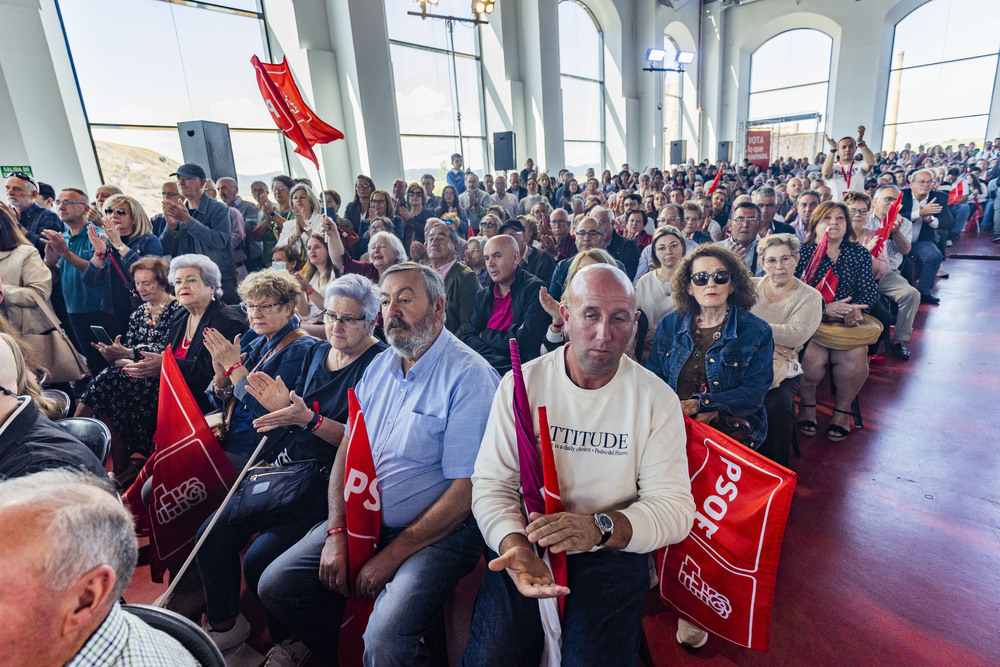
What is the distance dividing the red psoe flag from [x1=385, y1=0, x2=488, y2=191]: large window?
8812 millimetres

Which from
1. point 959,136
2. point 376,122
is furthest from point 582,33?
point 959,136

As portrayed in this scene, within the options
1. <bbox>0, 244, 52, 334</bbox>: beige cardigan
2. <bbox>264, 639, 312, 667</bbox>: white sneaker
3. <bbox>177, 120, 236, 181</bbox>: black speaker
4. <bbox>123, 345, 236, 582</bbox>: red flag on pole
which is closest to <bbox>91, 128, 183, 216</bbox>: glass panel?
<bbox>177, 120, 236, 181</bbox>: black speaker

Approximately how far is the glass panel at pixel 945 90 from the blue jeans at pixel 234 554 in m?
23.4

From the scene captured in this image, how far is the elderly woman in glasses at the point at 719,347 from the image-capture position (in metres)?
2.14

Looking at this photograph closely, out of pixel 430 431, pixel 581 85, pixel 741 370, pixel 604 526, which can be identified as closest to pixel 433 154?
pixel 581 85

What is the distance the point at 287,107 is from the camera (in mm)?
4266

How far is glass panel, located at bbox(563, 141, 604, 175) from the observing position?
15648mm

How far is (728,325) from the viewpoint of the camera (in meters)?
2.21

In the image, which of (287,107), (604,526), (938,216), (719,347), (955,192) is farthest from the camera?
(955,192)

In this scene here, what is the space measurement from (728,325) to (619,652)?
1436 mm

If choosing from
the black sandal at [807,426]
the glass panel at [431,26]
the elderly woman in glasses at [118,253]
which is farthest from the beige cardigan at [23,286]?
the glass panel at [431,26]

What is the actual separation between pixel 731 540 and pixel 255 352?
87.1 inches

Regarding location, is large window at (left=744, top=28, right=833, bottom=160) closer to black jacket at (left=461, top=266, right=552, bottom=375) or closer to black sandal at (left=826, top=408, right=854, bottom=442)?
black sandal at (left=826, top=408, right=854, bottom=442)

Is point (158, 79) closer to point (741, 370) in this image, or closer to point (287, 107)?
point (287, 107)
